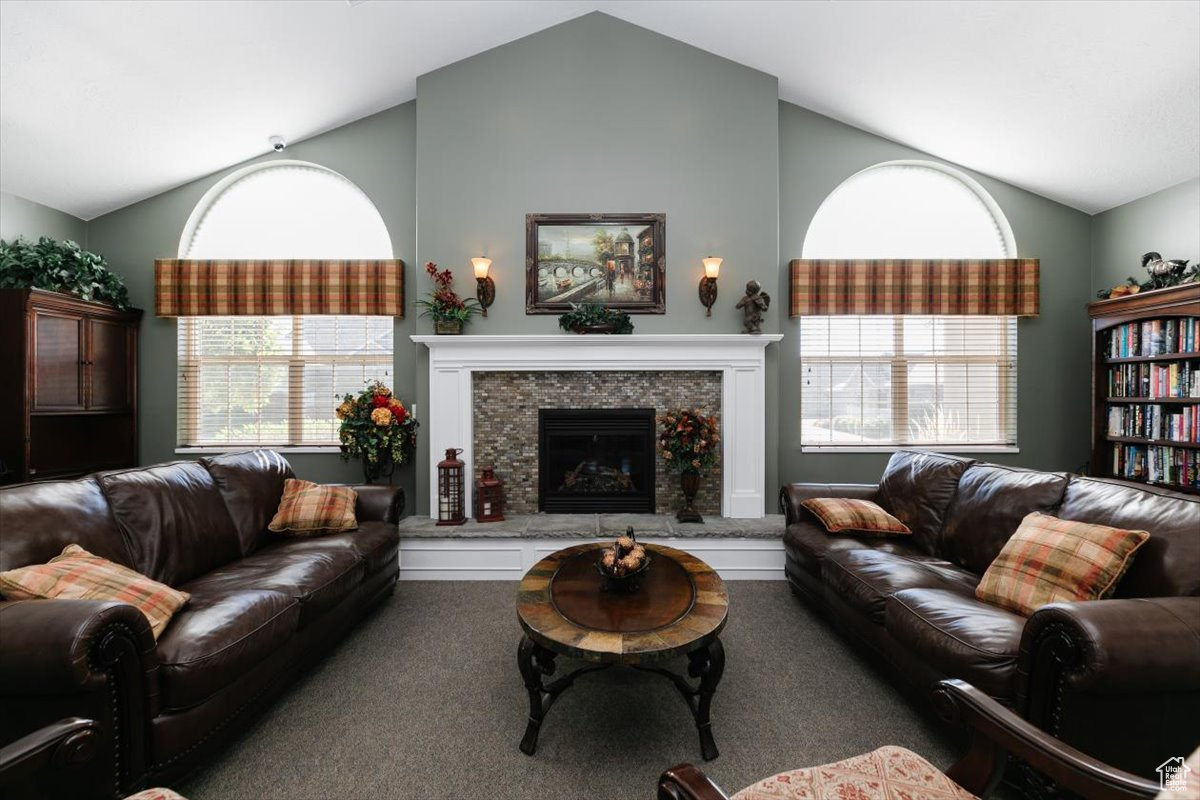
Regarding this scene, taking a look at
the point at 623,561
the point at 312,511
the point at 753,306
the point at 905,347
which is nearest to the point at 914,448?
the point at 905,347

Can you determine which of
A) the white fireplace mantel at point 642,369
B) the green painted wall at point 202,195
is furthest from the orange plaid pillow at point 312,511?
the green painted wall at point 202,195

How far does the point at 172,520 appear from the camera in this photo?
7.18 feet

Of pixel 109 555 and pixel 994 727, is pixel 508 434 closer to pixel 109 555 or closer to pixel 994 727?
pixel 109 555

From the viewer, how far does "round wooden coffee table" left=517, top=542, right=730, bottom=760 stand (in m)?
1.54

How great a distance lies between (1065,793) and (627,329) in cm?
300

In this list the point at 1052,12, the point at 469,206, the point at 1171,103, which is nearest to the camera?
the point at 1052,12

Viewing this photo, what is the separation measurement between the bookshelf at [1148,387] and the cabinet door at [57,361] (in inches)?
292

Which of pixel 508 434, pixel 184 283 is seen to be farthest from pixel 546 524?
pixel 184 283

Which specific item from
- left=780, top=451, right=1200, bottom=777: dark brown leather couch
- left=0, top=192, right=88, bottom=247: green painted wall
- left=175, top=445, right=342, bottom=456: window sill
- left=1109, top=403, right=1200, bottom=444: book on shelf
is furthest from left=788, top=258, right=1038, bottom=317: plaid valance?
left=0, top=192, right=88, bottom=247: green painted wall

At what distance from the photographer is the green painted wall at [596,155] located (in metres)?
3.66

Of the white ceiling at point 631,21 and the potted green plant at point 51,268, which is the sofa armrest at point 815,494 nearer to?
the white ceiling at point 631,21

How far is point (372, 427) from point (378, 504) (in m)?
0.74

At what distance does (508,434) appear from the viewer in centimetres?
372

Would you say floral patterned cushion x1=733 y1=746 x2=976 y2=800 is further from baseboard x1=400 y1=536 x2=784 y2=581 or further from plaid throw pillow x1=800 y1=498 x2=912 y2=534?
baseboard x1=400 y1=536 x2=784 y2=581
